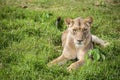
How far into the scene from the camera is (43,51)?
20.2ft

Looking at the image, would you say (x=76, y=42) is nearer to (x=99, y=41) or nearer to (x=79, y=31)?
(x=79, y=31)

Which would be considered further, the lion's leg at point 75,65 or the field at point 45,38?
the lion's leg at point 75,65

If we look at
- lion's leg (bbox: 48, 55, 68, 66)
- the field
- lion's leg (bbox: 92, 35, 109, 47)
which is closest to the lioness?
lion's leg (bbox: 48, 55, 68, 66)

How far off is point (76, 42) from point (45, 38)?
1.32 meters

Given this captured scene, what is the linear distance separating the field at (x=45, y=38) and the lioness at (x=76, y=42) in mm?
126

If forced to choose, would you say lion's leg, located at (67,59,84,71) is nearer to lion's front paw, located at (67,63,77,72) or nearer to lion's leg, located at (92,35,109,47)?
lion's front paw, located at (67,63,77,72)

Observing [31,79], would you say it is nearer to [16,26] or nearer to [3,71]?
[3,71]

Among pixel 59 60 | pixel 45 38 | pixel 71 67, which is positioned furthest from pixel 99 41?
pixel 71 67

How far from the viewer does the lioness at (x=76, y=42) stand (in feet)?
18.3

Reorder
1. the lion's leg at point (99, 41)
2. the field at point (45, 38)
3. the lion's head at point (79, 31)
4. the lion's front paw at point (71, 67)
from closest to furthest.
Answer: the field at point (45, 38)
the lion's front paw at point (71, 67)
the lion's head at point (79, 31)
the lion's leg at point (99, 41)

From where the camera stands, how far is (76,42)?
18.4 feet

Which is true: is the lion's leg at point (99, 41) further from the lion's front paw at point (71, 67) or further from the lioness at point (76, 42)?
the lion's front paw at point (71, 67)

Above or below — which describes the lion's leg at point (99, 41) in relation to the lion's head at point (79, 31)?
below

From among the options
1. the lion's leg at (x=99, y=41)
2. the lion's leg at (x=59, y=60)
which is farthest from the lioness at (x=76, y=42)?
the lion's leg at (x=99, y=41)
